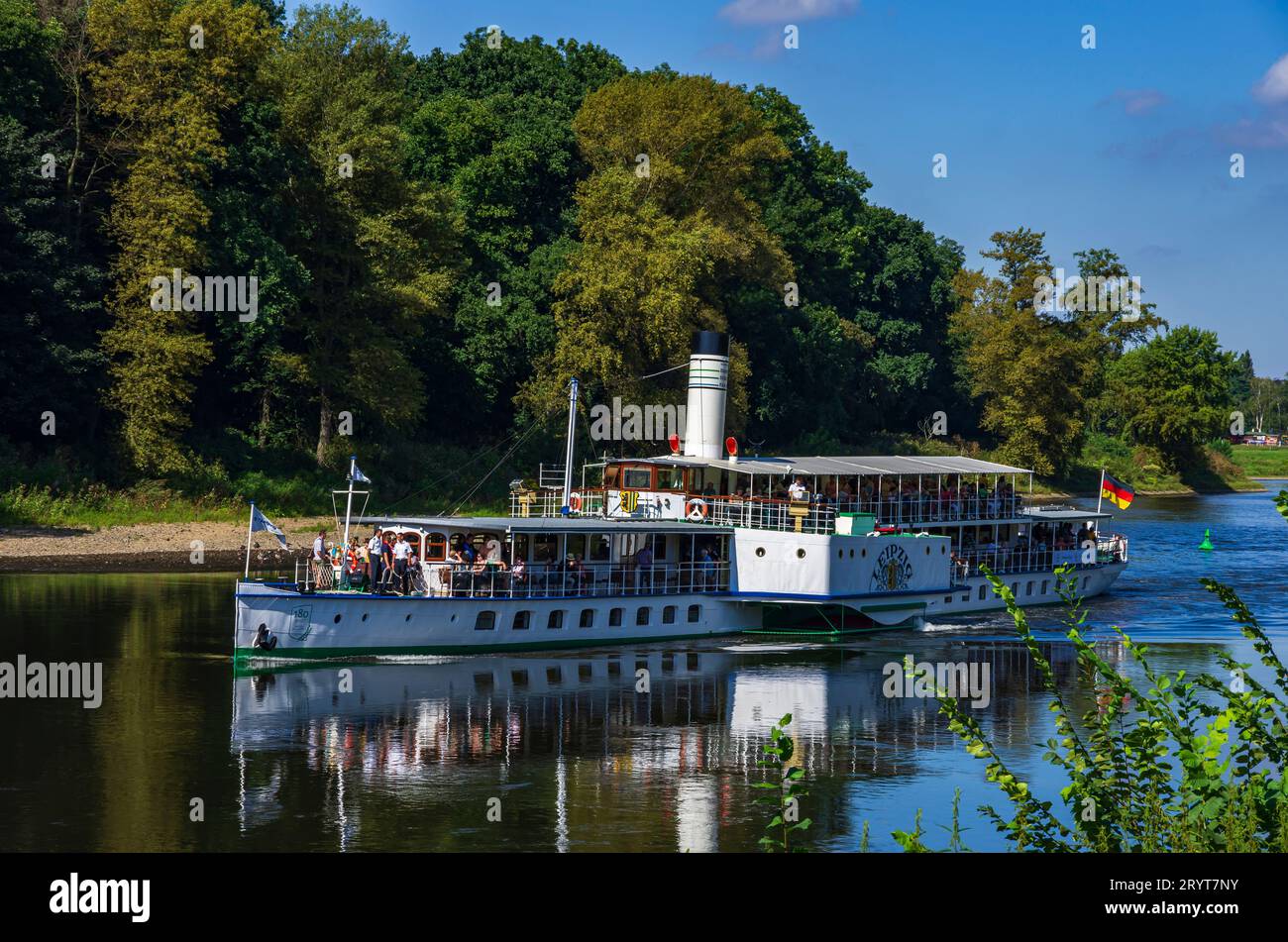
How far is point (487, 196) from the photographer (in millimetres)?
100750

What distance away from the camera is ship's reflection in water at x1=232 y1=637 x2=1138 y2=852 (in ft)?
96.8

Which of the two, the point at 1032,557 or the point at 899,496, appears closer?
the point at 899,496

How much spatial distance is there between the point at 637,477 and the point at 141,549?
2610cm

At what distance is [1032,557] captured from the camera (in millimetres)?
69750

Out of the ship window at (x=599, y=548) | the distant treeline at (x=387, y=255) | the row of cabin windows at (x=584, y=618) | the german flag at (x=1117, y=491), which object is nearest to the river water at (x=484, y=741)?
the row of cabin windows at (x=584, y=618)

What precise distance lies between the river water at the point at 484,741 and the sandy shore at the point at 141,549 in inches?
296

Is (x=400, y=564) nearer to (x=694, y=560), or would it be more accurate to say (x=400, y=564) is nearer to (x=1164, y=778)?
(x=694, y=560)

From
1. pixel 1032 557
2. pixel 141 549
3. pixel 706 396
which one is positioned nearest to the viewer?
pixel 706 396

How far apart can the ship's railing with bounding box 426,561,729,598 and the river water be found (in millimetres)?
2073

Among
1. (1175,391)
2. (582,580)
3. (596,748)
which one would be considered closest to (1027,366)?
(1175,391)

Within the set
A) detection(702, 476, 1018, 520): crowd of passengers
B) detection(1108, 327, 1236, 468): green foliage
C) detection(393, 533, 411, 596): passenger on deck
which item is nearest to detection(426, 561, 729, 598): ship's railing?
detection(393, 533, 411, 596): passenger on deck

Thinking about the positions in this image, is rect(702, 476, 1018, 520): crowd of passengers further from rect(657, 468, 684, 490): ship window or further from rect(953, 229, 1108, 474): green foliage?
rect(953, 229, 1108, 474): green foliage
